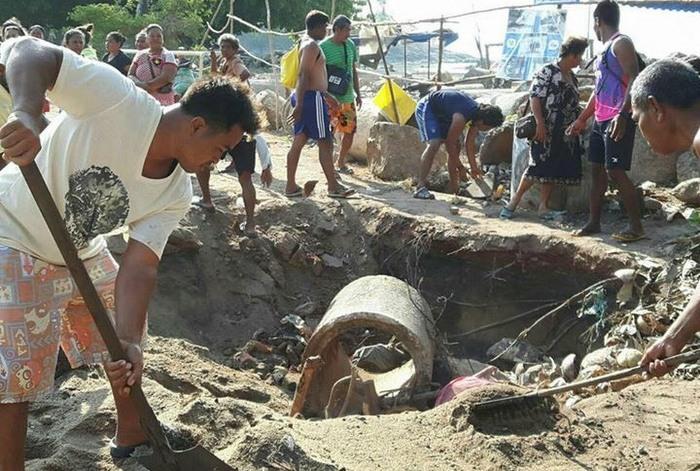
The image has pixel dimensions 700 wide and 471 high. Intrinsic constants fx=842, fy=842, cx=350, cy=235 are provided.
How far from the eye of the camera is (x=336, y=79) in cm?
861

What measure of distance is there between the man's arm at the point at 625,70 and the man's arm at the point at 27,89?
4551 millimetres

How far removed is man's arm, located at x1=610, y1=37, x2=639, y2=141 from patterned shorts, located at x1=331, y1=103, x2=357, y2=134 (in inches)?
126

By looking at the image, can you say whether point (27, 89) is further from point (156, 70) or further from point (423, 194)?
point (423, 194)

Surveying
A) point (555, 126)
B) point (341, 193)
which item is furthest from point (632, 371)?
point (341, 193)

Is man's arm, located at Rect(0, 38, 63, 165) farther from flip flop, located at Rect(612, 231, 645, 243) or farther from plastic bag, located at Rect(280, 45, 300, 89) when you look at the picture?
plastic bag, located at Rect(280, 45, 300, 89)

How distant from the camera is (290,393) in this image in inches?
235

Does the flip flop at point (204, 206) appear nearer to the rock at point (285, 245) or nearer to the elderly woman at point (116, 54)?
the rock at point (285, 245)

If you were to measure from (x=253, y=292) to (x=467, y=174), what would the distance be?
11.1ft

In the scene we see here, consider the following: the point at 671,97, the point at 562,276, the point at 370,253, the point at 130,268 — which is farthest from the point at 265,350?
the point at 671,97

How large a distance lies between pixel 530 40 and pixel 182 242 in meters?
7.18

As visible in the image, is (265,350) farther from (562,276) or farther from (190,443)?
(190,443)

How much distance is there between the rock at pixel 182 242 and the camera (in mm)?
6660

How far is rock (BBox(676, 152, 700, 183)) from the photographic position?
7.41 m

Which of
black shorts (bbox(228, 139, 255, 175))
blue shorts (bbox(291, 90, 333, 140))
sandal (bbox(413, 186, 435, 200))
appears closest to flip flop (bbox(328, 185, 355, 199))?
blue shorts (bbox(291, 90, 333, 140))
